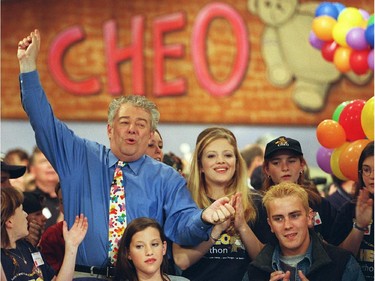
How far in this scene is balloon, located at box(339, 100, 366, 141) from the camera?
481 centimetres

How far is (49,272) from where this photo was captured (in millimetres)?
3873

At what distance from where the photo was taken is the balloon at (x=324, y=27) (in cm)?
632

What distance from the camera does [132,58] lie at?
8906 millimetres

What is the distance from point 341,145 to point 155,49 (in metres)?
4.23

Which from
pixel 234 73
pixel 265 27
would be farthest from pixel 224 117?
pixel 265 27

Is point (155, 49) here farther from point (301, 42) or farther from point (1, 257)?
point (1, 257)

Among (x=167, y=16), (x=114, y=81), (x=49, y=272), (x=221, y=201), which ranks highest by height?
(x=167, y=16)

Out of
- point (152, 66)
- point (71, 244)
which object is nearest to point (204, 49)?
point (152, 66)

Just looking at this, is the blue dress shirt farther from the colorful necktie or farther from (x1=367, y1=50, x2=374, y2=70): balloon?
(x1=367, y1=50, x2=374, y2=70): balloon

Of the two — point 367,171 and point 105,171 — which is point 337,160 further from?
point 105,171

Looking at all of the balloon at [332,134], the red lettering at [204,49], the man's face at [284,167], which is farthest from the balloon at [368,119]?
the red lettering at [204,49]

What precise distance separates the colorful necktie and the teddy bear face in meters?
5.17

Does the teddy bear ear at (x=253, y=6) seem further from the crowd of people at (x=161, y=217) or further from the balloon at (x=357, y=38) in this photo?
the crowd of people at (x=161, y=217)

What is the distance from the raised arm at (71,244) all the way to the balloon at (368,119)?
1603 millimetres
